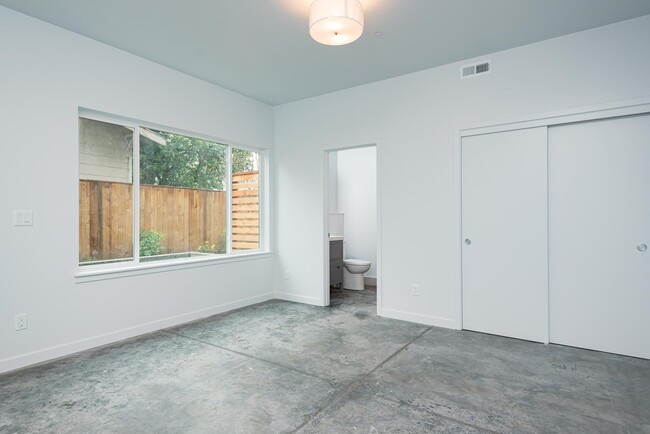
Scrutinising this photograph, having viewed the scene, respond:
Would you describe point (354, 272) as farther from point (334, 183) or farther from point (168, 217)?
point (168, 217)

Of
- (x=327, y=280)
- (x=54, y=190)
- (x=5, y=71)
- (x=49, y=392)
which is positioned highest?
(x=5, y=71)

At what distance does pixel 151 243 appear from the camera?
12.6 ft

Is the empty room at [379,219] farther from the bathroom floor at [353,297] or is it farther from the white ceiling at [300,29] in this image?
the bathroom floor at [353,297]

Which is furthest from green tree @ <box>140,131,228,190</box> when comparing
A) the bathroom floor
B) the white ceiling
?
the bathroom floor

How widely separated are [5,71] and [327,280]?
3.75 m

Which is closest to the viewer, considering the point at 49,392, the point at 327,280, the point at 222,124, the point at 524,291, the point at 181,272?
the point at 49,392

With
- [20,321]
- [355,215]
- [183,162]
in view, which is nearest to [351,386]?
[20,321]

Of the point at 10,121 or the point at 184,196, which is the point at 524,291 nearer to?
the point at 184,196

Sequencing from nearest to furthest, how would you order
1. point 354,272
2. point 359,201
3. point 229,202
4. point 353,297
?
point 229,202 → point 353,297 → point 354,272 → point 359,201

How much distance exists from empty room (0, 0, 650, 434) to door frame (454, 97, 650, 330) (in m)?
0.02

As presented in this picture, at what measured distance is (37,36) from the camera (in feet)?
9.48

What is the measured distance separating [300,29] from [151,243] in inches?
104

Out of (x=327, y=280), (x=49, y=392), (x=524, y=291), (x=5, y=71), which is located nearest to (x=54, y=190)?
(x=5, y=71)

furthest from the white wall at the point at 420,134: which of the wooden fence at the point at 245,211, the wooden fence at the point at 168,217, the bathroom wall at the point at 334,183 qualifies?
the bathroom wall at the point at 334,183
